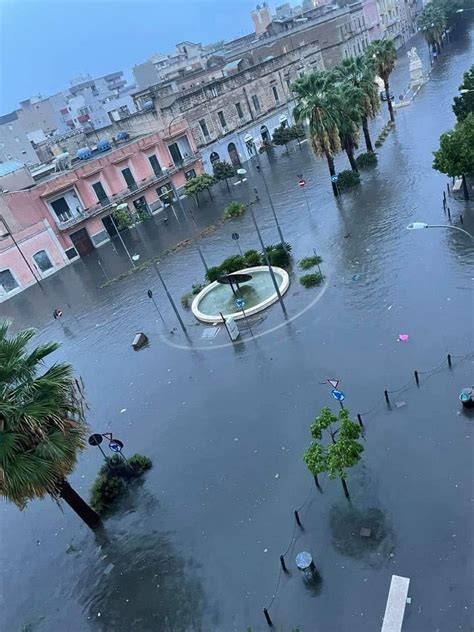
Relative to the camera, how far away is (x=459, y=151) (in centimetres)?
2602

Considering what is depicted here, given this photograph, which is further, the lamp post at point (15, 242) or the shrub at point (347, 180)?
the lamp post at point (15, 242)

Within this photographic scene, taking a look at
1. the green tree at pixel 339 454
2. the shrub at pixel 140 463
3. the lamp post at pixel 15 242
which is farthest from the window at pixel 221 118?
the green tree at pixel 339 454

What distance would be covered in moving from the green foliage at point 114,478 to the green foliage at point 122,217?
32.6m

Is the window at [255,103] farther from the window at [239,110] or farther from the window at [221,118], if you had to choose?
the window at [221,118]

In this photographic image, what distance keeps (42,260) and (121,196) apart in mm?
10236

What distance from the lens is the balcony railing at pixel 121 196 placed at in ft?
148

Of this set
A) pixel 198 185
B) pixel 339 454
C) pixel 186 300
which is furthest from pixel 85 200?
pixel 339 454

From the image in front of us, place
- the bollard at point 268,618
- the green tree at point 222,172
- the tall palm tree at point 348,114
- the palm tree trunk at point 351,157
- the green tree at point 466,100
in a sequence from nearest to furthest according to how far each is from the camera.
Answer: the bollard at point 268,618, the tall palm tree at point 348,114, the green tree at point 466,100, the palm tree trunk at point 351,157, the green tree at point 222,172

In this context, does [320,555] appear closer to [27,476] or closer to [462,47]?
[27,476]

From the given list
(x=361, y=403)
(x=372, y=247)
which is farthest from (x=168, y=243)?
(x=361, y=403)

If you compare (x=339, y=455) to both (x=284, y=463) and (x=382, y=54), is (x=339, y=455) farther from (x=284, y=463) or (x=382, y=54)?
(x=382, y=54)

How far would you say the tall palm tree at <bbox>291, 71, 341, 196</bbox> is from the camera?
31531mm

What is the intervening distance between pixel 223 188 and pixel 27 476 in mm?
44879

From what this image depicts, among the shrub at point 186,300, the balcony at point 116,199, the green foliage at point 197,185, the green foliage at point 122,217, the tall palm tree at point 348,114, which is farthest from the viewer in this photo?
the green foliage at point 197,185
